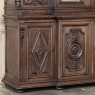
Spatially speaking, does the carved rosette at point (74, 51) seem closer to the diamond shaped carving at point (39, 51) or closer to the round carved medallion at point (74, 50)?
the round carved medallion at point (74, 50)

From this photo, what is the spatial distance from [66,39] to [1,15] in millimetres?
913

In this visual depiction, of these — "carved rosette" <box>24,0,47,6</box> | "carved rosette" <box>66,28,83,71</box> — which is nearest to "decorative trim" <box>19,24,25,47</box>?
"carved rosette" <box>24,0,47,6</box>

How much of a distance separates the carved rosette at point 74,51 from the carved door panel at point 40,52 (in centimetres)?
23

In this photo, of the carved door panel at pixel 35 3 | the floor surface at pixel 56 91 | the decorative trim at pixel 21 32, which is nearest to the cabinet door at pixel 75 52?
the floor surface at pixel 56 91

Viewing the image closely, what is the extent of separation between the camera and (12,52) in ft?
13.9

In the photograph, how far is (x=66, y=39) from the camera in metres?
4.24

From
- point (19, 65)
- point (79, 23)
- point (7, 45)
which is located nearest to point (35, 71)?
point (19, 65)

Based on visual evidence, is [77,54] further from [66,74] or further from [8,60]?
[8,60]

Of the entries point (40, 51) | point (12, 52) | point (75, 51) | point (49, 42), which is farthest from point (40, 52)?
point (75, 51)

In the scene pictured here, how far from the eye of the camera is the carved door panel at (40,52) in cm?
411

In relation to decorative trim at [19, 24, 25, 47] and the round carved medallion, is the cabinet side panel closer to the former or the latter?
decorative trim at [19, 24, 25, 47]

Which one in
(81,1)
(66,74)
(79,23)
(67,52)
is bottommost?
(66,74)

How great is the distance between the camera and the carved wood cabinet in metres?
4.07

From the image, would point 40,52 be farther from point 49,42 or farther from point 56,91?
point 56,91
